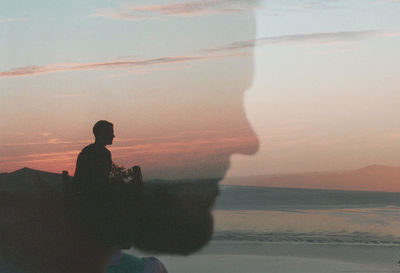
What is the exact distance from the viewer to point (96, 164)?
267 inches

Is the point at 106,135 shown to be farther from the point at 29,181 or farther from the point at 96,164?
the point at 29,181

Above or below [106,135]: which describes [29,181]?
below

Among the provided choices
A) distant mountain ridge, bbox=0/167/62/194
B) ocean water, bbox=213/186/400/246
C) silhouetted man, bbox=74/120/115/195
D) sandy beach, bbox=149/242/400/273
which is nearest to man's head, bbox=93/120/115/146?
silhouetted man, bbox=74/120/115/195

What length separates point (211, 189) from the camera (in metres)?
7.73

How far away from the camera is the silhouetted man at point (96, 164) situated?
6.78m

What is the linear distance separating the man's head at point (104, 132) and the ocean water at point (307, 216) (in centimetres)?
821

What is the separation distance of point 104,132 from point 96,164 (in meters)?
0.31

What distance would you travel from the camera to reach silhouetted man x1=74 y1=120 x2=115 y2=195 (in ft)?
22.2

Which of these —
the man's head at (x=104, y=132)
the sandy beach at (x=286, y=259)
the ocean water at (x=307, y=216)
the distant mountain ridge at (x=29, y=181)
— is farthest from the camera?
the ocean water at (x=307, y=216)

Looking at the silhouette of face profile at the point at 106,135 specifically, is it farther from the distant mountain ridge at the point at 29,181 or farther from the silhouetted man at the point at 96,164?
the distant mountain ridge at the point at 29,181

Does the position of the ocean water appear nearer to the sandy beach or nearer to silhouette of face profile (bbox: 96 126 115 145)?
the sandy beach

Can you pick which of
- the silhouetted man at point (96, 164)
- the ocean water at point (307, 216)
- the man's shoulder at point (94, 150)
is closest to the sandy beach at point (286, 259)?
the ocean water at point (307, 216)

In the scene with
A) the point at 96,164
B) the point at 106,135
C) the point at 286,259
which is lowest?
the point at 286,259

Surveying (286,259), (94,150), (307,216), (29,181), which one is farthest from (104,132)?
(307,216)
